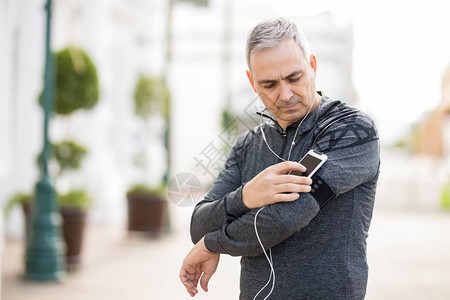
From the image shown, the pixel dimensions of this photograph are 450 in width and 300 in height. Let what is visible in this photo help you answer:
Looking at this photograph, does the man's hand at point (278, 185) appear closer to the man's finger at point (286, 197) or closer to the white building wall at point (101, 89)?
the man's finger at point (286, 197)

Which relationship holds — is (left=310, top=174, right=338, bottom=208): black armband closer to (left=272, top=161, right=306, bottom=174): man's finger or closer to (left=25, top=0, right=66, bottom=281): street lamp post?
(left=272, top=161, right=306, bottom=174): man's finger

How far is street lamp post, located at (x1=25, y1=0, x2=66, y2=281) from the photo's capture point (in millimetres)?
5676

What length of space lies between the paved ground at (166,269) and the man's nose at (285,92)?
239 cm

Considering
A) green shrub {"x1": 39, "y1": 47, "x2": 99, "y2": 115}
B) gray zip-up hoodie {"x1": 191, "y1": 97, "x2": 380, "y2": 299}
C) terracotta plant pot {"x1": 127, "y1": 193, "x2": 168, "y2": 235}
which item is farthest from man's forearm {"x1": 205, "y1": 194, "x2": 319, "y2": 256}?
terracotta plant pot {"x1": 127, "y1": 193, "x2": 168, "y2": 235}

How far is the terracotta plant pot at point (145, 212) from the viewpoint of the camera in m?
8.55

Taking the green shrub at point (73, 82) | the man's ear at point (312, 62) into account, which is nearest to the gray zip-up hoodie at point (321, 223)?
the man's ear at point (312, 62)

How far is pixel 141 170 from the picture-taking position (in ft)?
39.6

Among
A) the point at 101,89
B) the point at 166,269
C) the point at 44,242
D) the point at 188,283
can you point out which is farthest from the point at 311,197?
the point at 101,89

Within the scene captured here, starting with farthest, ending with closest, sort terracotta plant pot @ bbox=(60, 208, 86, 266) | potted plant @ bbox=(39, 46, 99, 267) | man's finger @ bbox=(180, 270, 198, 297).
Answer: potted plant @ bbox=(39, 46, 99, 267)
terracotta plant pot @ bbox=(60, 208, 86, 266)
man's finger @ bbox=(180, 270, 198, 297)

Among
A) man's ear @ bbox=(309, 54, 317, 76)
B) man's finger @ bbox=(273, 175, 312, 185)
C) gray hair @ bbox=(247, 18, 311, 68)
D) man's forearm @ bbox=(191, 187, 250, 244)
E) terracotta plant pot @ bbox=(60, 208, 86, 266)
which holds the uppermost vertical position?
gray hair @ bbox=(247, 18, 311, 68)

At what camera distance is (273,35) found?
1500 mm

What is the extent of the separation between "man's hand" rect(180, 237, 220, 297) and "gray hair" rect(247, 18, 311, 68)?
0.55 m

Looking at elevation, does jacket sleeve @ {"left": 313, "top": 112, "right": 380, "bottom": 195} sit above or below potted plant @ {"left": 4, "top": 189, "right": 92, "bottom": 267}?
above

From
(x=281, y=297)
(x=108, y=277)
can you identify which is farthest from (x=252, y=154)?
(x=108, y=277)
